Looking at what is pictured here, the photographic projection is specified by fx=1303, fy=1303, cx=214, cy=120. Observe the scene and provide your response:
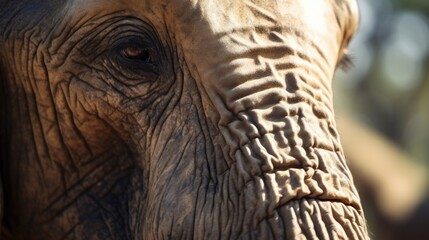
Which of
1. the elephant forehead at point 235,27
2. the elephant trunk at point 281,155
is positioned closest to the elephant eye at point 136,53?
the elephant forehead at point 235,27

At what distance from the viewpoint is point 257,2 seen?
388 cm

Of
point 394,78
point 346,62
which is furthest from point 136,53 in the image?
point 394,78

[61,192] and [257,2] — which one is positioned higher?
[257,2]

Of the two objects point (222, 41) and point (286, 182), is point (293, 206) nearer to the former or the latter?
point (286, 182)

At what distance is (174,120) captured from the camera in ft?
12.6

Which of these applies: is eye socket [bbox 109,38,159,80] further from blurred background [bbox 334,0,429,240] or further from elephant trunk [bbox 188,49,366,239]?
blurred background [bbox 334,0,429,240]

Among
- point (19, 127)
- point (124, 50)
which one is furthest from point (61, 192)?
point (124, 50)

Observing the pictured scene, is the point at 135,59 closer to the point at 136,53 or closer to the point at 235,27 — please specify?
the point at 136,53

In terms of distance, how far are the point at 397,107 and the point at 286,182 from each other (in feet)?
88.3

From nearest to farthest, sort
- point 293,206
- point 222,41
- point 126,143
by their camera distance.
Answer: point 293,206 < point 222,41 < point 126,143

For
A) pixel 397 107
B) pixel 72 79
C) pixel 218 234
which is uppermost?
pixel 397 107

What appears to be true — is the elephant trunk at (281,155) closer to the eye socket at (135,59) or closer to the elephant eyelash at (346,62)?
the eye socket at (135,59)

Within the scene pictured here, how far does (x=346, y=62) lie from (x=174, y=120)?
98 centimetres

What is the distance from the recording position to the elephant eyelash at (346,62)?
4.55m
